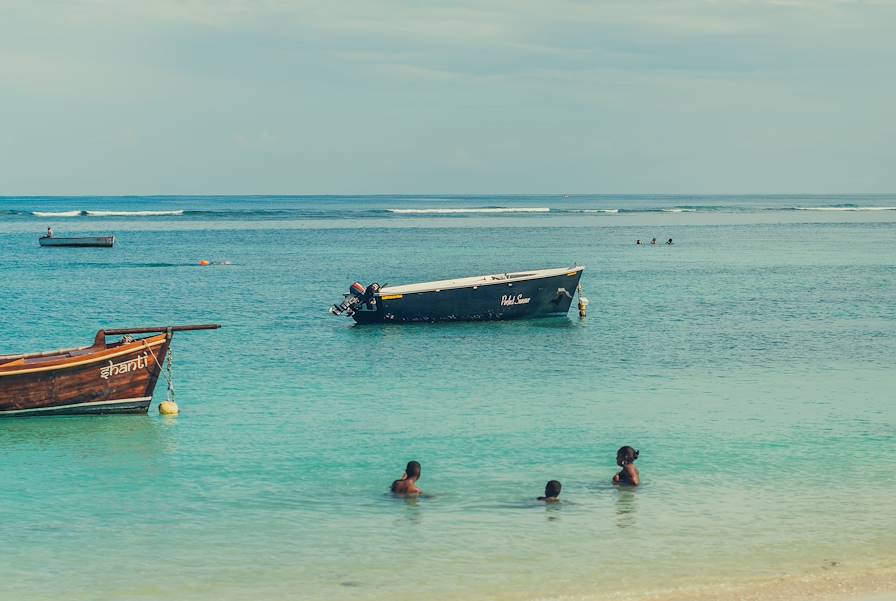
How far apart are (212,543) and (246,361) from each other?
59.4 feet

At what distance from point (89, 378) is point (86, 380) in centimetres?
8

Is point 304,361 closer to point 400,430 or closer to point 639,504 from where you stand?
point 400,430

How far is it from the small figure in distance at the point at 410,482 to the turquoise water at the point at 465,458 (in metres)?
0.39

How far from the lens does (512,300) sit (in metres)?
43.9

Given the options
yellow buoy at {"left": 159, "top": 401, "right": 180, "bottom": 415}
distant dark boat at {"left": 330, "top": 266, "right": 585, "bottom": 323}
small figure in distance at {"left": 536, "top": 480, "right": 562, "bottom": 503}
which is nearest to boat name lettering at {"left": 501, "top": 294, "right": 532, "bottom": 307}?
distant dark boat at {"left": 330, "top": 266, "right": 585, "bottom": 323}

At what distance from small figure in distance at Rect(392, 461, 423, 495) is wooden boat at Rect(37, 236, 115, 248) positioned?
291 feet

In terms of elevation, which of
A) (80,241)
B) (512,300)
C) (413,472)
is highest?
(80,241)

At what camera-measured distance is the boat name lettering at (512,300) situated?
43719mm

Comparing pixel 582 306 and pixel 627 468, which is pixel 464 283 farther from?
pixel 627 468

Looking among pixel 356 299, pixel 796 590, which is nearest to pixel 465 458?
pixel 796 590

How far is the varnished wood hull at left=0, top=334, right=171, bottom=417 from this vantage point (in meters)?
24.0

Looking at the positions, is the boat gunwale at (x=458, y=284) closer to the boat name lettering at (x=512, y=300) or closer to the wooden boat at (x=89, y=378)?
the boat name lettering at (x=512, y=300)

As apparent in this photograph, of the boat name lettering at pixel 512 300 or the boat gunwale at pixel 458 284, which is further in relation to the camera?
the boat name lettering at pixel 512 300

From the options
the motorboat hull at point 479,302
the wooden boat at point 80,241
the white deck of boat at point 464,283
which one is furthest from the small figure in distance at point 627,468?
the wooden boat at point 80,241
